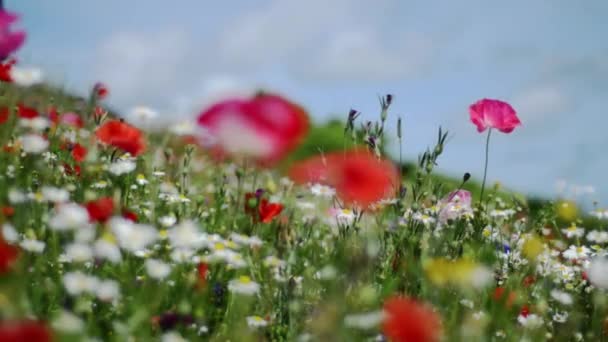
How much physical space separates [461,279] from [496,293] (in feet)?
2.66

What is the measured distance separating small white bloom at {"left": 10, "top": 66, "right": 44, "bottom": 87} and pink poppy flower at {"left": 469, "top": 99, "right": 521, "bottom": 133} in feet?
7.66

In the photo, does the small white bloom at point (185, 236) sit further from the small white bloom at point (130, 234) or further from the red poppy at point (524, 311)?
the red poppy at point (524, 311)

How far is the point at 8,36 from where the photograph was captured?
323 cm

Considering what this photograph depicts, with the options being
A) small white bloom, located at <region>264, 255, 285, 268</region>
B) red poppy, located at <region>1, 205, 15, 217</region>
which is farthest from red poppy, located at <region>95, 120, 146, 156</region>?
small white bloom, located at <region>264, 255, 285, 268</region>

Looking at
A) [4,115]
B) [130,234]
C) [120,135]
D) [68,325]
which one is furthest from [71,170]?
[68,325]

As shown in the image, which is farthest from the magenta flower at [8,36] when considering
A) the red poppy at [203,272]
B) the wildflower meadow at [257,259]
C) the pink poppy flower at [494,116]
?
the pink poppy flower at [494,116]

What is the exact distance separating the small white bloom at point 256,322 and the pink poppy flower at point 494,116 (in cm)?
169

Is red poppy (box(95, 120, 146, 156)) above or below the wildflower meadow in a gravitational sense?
above

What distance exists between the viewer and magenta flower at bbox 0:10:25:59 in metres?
3.21

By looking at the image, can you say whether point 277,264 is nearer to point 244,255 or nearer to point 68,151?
point 244,255

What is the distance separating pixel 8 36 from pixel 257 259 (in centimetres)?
150

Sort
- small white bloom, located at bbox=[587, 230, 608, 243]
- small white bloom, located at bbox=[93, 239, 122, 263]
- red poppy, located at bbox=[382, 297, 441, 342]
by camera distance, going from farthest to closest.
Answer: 1. small white bloom, located at bbox=[587, 230, 608, 243]
2. small white bloom, located at bbox=[93, 239, 122, 263]
3. red poppy, located at bbox=[382, 297, 441, 342]

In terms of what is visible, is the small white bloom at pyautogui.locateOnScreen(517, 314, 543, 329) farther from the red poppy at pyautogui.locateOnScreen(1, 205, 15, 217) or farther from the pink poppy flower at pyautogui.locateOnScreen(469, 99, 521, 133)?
the red poppy at pyautogui.locateOnScreen(1, 205, 15, 217)

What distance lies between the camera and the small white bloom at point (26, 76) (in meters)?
3.95
